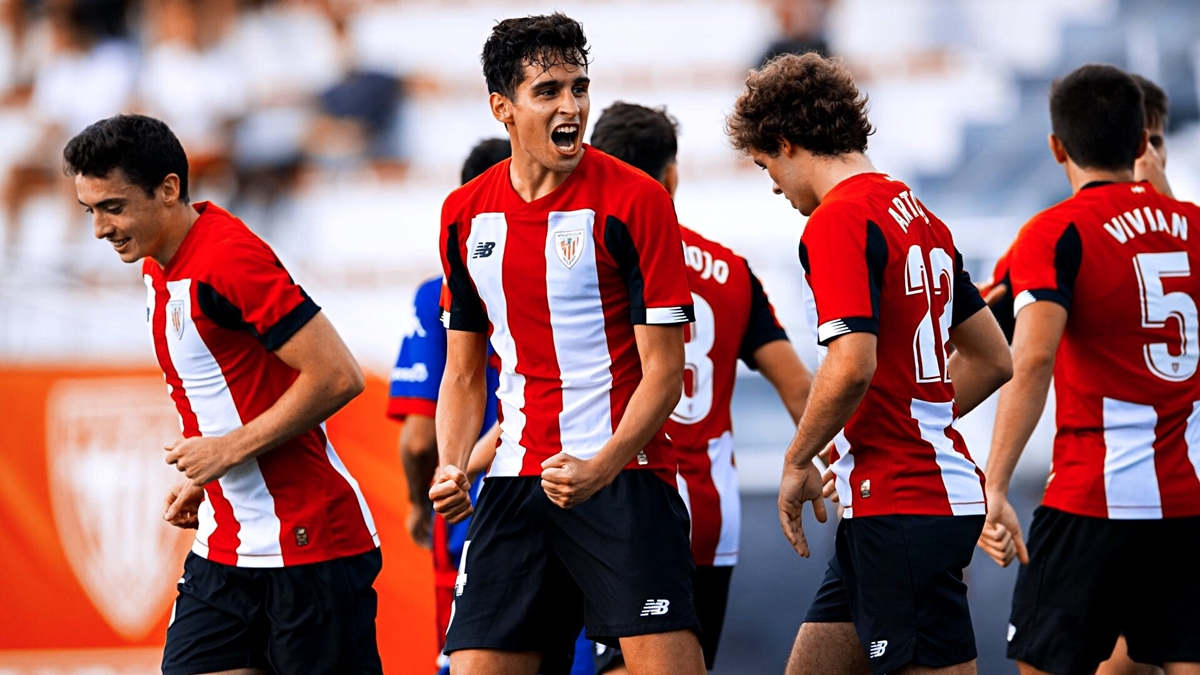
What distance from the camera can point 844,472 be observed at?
3.69 metres

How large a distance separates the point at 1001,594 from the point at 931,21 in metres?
3.50

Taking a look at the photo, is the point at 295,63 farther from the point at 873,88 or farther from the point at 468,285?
the point at 468,285

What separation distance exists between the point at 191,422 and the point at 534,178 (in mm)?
1311

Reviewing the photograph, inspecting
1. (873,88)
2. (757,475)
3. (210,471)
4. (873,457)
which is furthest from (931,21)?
(210,471)

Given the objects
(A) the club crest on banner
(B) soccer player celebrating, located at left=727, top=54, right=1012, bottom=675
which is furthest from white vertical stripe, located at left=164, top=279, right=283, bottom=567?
(A) the club crest on banner

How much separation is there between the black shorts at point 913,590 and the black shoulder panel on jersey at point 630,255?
0.84 meters

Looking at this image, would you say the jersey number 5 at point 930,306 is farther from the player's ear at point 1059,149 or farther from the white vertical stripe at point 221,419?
the white vertical stripe at point 221,419

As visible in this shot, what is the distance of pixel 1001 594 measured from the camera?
708 centimetres

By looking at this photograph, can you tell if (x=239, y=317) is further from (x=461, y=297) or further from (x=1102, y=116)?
(x=1102, y=116)

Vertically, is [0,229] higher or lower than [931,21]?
lower

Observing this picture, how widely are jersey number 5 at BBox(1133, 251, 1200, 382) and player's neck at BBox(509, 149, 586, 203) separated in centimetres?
196

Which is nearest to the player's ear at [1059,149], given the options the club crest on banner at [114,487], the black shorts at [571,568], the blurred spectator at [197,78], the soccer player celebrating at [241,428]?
the black shorts at [571,568]

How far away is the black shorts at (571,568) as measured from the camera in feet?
11.3

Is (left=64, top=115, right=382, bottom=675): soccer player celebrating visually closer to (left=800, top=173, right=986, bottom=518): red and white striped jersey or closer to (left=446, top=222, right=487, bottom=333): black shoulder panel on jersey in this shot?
(left=446, top=222, right=487, bottom=333): black shoulder panel on jersey
